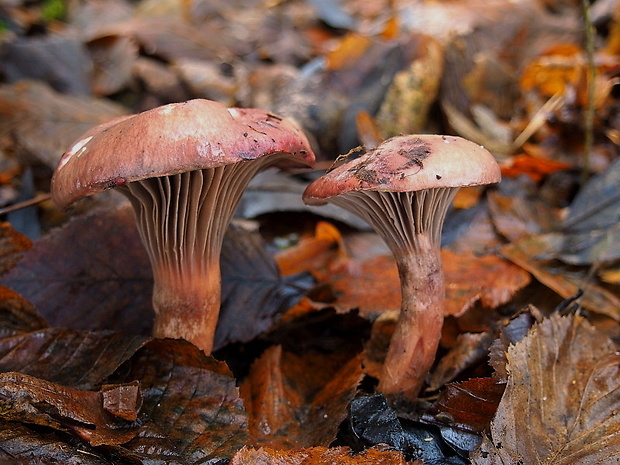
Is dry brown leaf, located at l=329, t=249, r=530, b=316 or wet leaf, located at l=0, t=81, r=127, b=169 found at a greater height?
wet leaf, located at l=0, t=81, r=127, b=169

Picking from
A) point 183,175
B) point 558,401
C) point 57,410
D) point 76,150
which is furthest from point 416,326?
point 76,150

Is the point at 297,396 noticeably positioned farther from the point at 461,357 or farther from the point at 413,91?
the point at 413,91

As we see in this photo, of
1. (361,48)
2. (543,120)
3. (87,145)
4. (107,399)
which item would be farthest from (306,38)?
(107,399)

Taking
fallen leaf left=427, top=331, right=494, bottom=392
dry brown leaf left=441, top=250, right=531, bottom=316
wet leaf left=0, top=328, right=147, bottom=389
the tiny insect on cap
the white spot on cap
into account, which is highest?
the white spot on cap

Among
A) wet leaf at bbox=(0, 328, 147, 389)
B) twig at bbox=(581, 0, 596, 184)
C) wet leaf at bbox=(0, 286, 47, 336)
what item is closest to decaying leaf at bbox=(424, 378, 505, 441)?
wet leaf at bbox=(0, 328, 147, 389)

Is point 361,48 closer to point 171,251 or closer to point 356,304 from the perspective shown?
point 356,304

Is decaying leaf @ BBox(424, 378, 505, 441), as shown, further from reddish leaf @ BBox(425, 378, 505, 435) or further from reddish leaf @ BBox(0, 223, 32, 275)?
reddish leaf @ BBox(0, 223, 32, 275)

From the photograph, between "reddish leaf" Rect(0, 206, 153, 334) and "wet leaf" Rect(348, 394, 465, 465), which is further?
"reddish leaf" Rect(0, 206, 153, 334)
